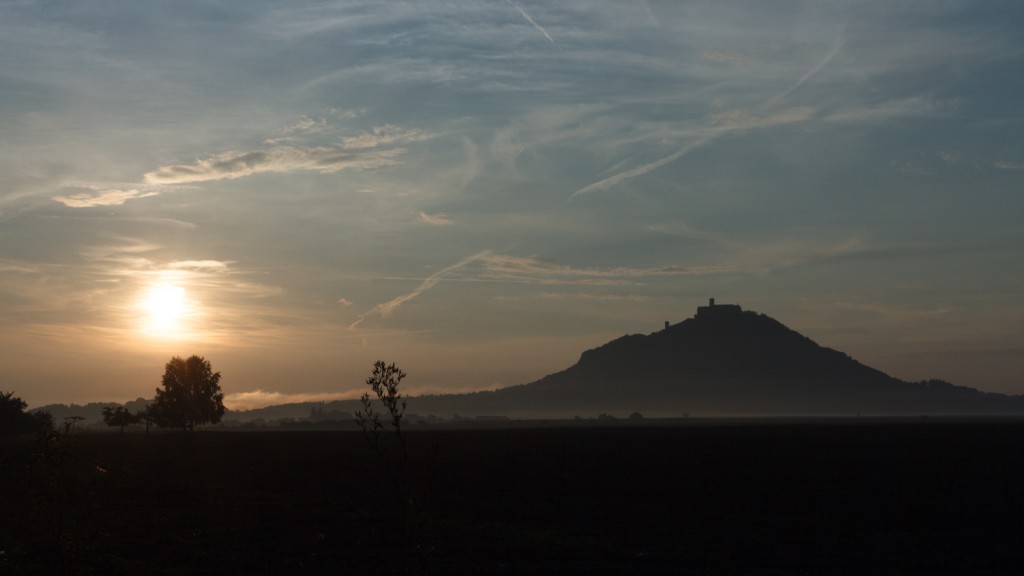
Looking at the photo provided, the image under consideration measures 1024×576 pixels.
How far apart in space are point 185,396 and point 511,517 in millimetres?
153331

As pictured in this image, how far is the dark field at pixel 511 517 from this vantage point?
31594 mm

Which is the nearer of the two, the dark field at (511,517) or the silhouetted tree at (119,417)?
the dark field at (511,517)

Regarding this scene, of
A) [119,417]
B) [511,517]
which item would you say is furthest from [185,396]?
[511,517]

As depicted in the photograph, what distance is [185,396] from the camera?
187000 millimetres

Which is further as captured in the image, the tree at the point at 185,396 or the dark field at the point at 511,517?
the tree at the point at 185,396

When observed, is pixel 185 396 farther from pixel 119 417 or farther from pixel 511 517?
pixel 511 517

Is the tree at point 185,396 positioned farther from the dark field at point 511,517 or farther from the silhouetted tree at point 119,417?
the dark field at point 511,517

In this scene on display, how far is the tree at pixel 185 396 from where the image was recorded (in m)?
187

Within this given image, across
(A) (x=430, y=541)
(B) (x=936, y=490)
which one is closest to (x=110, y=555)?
(A) (x=430, y=541)

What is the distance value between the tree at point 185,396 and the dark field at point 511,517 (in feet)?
349

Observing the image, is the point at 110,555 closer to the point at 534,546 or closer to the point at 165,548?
the point at 165,548

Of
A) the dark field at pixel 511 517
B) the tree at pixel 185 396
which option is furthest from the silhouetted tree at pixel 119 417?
the dark field at pixel 511 517

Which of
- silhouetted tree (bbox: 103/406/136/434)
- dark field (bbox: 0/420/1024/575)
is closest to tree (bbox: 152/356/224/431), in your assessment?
silhouetted tree (bbox: 103/406/136/434)

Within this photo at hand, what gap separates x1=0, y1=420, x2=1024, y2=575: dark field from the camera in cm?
3159
